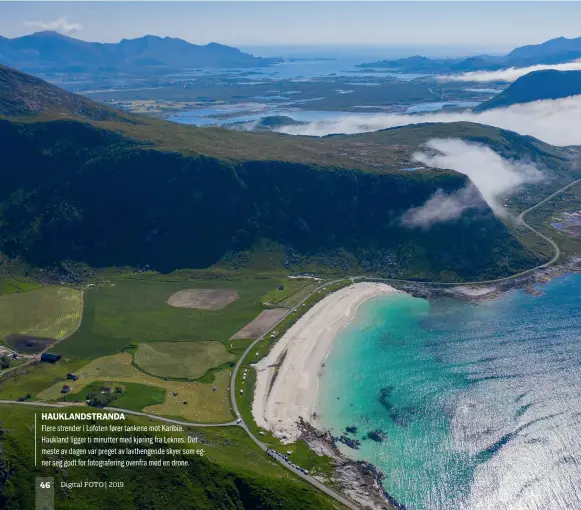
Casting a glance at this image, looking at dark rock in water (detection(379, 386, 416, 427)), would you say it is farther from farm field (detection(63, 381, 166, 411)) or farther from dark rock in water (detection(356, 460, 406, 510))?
farm field (detection(63, 381, 166, 411))

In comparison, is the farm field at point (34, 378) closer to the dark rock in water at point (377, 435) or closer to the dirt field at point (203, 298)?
the dirt field at point (203, 298)

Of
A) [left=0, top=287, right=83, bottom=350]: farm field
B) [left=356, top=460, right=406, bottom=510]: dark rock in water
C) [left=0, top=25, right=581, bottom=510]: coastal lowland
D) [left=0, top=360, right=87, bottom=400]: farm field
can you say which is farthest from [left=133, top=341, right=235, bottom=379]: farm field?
[left=356, top=460, right=406, bottom=510]: dark rock in water

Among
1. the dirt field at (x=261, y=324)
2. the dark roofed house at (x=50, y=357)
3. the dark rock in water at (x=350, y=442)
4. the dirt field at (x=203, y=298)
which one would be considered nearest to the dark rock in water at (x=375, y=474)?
the dark rock in water at (x=350, y=442)

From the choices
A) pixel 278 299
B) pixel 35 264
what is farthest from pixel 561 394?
pixel 35 264

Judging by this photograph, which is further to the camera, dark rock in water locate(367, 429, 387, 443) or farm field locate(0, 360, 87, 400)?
farm field locate(0, 360, 87, 400)

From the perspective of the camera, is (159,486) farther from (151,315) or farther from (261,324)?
(151,315)
